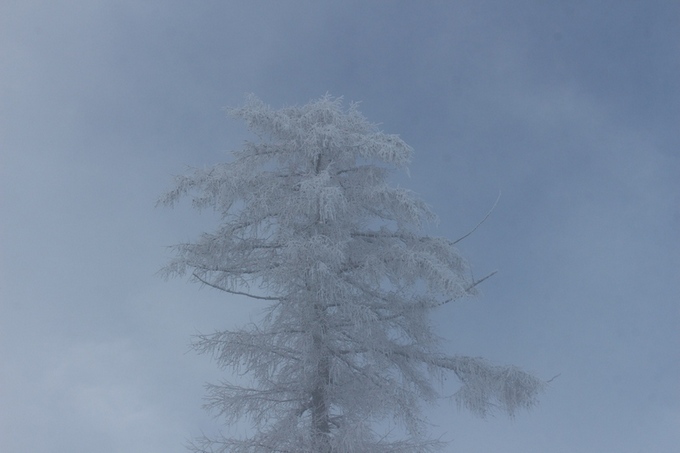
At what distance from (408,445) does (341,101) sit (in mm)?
5414

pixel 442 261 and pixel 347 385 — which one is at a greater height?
pixel 442 261

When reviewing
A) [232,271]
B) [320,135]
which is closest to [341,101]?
[320,135]

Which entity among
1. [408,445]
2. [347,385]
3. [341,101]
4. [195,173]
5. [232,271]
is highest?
[341,101]

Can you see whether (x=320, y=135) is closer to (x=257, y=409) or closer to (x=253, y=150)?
(x=253, y=150)

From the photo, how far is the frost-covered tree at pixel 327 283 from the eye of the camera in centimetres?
1147

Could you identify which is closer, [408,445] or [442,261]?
[408,445]

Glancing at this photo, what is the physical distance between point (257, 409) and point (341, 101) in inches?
Result: 196

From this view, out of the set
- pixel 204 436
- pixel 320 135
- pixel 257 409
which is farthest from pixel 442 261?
pixel 204 436

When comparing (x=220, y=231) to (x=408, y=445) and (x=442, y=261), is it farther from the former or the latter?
(x=408, y=445)

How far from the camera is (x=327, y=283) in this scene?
11508mm

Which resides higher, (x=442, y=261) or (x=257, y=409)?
(x=442, y=261)

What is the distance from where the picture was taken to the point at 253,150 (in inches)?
501

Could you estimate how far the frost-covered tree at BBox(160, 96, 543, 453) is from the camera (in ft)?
37.6

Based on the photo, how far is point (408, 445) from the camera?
1145 cm
